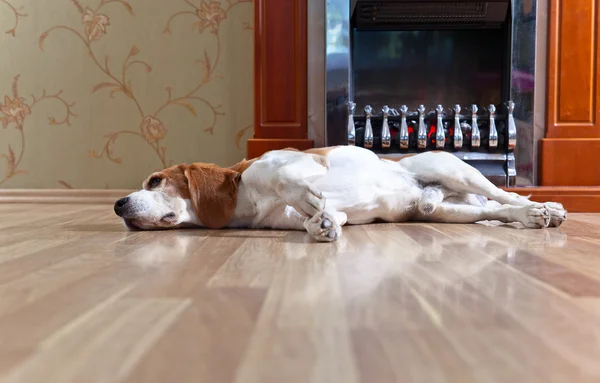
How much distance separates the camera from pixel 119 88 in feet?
9.84

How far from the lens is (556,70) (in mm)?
2391

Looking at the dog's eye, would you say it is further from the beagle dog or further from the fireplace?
the fireplace

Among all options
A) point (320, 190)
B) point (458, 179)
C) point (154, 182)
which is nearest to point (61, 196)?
point (154, 182)

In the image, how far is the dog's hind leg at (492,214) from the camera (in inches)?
60.2

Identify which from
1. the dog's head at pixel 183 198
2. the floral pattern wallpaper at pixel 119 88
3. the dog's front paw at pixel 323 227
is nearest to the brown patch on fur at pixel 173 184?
the dog's head at pixel 183 198

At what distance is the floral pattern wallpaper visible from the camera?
2.95m

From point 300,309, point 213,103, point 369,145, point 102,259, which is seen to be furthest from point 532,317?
point 213,103

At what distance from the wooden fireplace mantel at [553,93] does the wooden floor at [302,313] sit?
4.29 feet

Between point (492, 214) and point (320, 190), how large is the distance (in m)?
0.64

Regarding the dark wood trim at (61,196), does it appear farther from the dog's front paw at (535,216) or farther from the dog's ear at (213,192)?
the dog's front paw at (535,216)

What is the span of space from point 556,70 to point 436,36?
578 millimetres

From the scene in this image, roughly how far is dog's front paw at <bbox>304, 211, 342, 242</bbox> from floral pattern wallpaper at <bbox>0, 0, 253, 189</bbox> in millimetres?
1806

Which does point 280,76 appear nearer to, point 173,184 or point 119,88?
point 119,88

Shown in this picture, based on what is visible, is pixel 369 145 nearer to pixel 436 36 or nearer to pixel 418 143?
pixel 418 143
